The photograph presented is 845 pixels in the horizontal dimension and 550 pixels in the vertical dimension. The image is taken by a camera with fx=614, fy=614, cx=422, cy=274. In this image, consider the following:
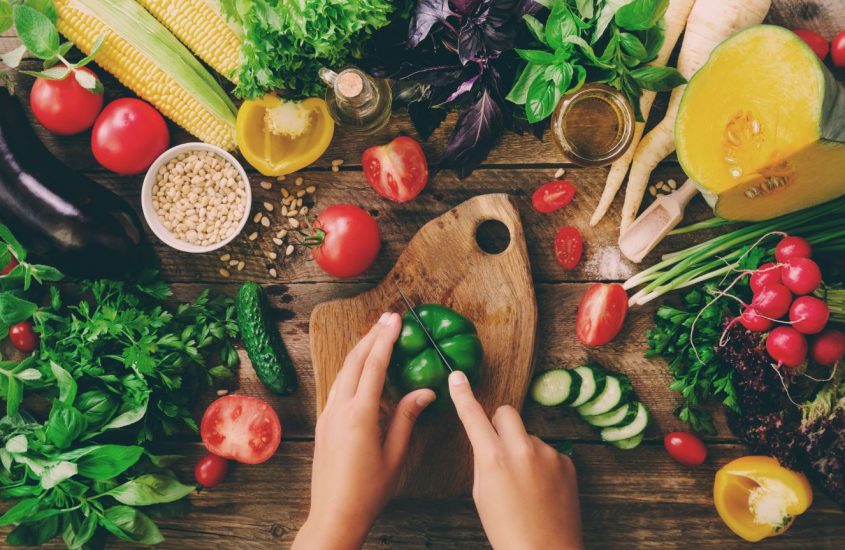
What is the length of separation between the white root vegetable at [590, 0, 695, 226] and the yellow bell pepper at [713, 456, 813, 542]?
846 mm

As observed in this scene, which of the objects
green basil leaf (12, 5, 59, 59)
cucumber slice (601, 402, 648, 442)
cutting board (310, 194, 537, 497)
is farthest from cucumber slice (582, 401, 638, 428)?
green basil leaf (12, 5, 59, 59)

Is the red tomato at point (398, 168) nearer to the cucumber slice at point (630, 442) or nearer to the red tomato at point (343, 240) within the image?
the red tomato at point (343, 240)

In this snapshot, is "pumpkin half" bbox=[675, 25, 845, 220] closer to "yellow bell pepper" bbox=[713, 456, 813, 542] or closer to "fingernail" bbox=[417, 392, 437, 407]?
"yellow bell pepper" bbox=[713, 456, 813, 542]

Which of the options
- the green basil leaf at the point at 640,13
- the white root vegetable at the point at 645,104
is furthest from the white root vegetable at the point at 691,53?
the green basil leaf at the point at 640,13

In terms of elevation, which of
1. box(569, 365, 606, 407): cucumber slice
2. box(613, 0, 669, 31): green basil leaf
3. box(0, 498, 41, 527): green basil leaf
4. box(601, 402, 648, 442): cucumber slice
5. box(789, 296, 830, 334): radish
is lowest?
box(0, 498, 41, 527): green basil leaf

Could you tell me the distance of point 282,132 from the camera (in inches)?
72.8

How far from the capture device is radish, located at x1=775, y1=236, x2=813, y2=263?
65.5 inches

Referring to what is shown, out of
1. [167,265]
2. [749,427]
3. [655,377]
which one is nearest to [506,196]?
[655,377]

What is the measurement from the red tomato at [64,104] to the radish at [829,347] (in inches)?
87.7

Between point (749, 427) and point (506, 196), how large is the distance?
971 millimetres

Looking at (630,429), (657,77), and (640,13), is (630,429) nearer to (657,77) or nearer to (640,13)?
(657,77)

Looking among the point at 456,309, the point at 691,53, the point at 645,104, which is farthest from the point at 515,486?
the point at 691,53

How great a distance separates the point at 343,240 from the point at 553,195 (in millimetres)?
645

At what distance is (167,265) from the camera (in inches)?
79.2
